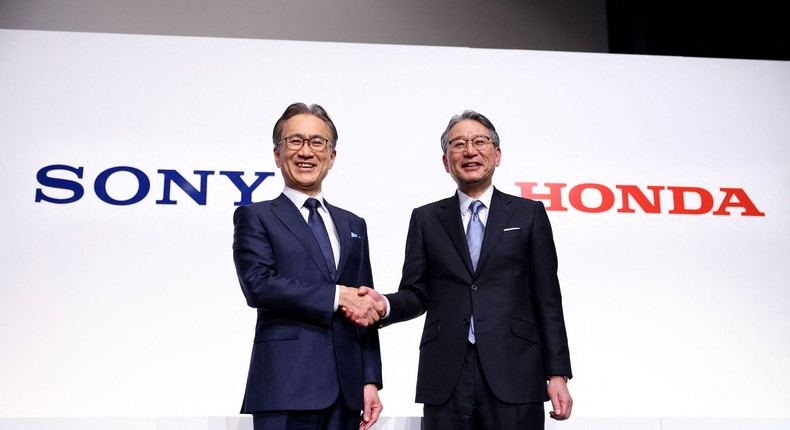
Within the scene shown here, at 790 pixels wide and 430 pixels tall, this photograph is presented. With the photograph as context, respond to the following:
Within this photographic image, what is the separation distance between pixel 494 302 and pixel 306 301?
0.61m

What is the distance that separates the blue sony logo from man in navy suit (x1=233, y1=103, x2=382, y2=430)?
1.87 meters

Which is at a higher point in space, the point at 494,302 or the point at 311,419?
the point at 494,302

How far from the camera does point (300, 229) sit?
7.79ft

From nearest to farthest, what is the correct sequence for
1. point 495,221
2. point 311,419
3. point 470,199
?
point 311,419 < point 495,221 < point 470,199

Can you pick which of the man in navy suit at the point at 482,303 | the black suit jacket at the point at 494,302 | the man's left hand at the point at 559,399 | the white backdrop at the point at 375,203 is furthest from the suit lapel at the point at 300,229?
the white backdrop at the point at 375,203

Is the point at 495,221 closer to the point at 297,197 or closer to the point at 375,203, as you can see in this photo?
the point at 297,197

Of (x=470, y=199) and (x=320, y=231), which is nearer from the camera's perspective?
(x=320, y=231)

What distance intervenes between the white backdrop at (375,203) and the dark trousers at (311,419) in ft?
6.41

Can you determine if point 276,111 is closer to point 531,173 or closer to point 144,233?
point 144,233

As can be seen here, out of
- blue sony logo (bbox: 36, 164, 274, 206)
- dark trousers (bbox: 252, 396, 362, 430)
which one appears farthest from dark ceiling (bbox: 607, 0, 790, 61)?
dark trousers (bbox: 252, 396, 362, 430)

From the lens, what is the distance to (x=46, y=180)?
14.0 ft

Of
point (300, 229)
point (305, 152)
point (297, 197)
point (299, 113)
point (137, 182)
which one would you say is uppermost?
point (137, 182)

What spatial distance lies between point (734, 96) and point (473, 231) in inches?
119

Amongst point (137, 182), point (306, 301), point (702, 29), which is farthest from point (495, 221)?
point (702, 29)
